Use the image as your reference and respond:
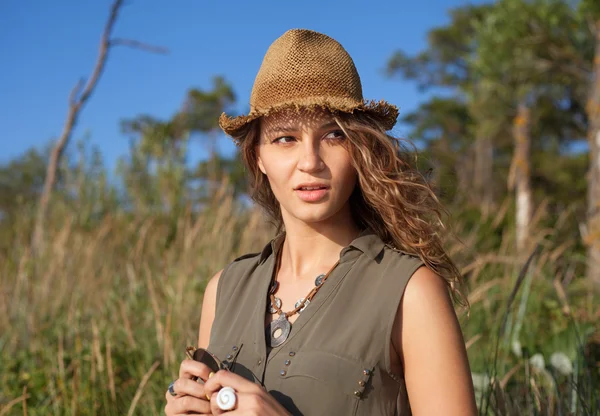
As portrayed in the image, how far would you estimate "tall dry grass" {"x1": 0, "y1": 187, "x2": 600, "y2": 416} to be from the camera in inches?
120

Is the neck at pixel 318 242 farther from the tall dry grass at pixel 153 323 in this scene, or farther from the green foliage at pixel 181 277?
the tall dry grass at pixel 153 323

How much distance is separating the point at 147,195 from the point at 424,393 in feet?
17.7

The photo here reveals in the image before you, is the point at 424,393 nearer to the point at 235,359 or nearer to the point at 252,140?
the point at 235,359

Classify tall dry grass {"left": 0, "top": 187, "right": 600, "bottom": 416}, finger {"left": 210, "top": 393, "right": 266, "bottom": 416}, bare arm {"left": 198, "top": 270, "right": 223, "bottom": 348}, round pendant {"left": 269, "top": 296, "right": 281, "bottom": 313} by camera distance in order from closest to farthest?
finger {"left": 210, "top": 393, "right": 266, "bottom": 416} < round pendant {"left": 269, "top": 296, "right": 281, "bottom": 313} < bare arm {"left": 198, "top": 270, "right": 223, "bottom": 348} < tall dry grass {"left": 0, "top": 187, "right": 600, "bottom": 416}

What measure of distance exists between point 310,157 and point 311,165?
0.02m

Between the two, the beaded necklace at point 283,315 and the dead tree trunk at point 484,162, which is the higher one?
the dead tree trunk at point 484,162

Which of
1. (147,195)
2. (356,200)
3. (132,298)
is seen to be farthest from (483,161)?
(356,200)

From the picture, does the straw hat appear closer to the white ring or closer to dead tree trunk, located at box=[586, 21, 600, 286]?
the white ring

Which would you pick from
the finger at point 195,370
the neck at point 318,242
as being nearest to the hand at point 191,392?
the finger at point 195,370

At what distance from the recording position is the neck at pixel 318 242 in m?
1.75

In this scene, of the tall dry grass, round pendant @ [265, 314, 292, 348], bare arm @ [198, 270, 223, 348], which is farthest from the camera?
the tall dry grass

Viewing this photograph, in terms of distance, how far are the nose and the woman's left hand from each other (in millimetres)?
547

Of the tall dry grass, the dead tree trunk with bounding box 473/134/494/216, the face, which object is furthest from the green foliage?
the dead tree trunk with bounding box 473/134/494/216

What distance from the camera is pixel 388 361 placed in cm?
148
